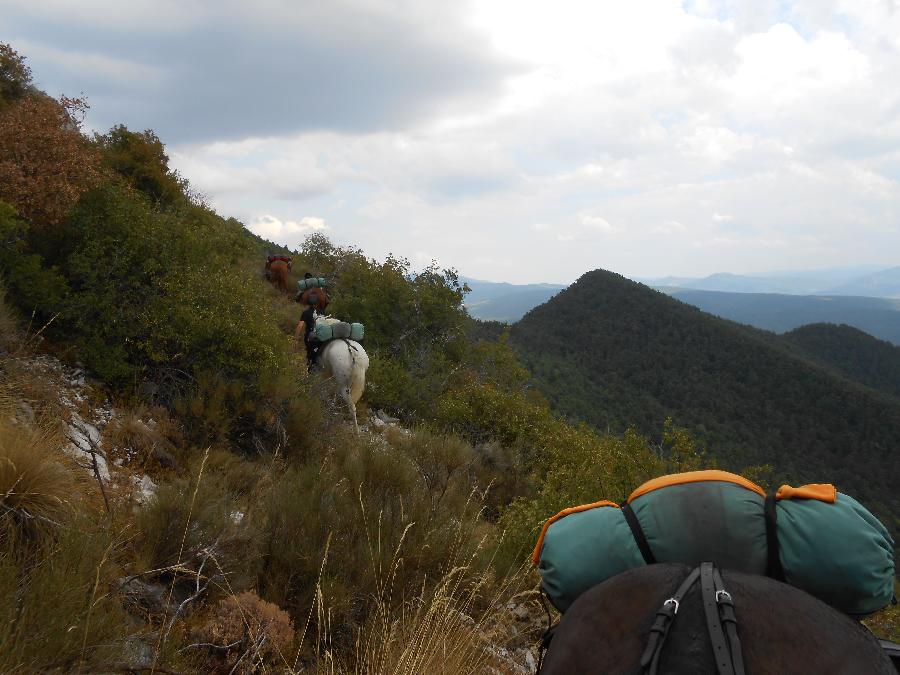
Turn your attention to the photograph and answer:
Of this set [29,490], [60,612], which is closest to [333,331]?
[29,490]

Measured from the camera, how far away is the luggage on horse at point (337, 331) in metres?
8.81

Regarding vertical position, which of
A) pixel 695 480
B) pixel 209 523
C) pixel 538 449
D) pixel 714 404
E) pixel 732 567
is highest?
pixel 695 480

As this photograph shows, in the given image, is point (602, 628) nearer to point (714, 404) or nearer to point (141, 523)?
point (141, 523)

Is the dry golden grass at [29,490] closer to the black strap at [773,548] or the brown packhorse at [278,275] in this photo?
the black strap at [773,548]

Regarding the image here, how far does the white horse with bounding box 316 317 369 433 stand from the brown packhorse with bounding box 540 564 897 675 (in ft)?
23.0

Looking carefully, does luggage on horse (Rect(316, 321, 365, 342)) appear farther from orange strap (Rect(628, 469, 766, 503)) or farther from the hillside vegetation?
orange strap (Rect(628, 469, 766, 503))

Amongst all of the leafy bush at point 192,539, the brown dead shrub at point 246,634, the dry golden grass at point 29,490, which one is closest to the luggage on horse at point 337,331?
the leafy bush at point 192,539

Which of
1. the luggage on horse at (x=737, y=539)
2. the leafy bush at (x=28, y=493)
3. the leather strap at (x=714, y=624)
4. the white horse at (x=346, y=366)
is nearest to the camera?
the leather strap at (x=714, y=624)

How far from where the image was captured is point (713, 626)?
4.97 feet

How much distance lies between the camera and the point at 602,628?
1723 millimetres

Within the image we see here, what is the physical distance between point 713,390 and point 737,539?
2203 inches

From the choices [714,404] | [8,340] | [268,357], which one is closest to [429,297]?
[268,357]

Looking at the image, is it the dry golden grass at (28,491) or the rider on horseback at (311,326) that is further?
the rider on horseback at (311,326)

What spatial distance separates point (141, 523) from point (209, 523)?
1.22 feet
